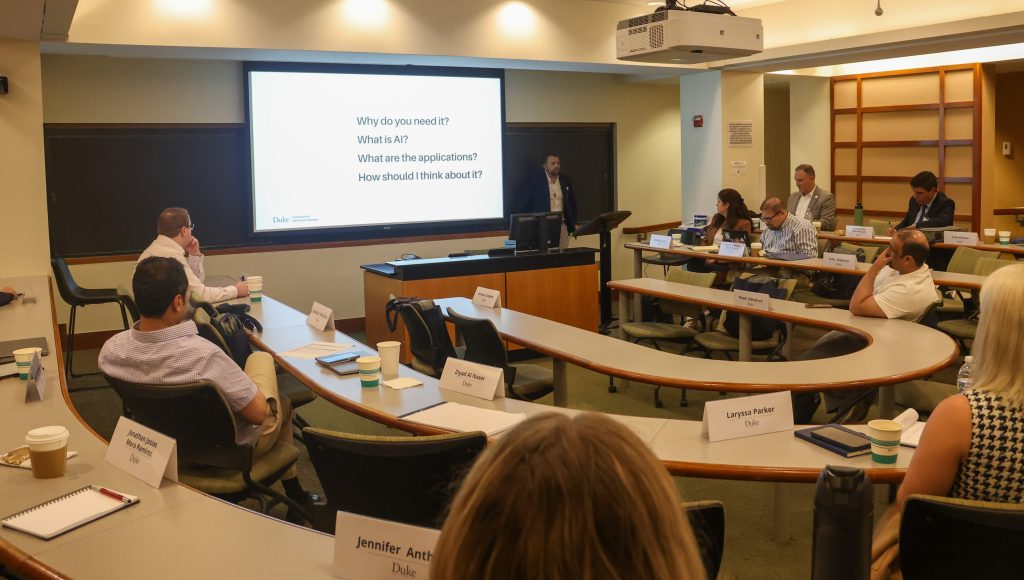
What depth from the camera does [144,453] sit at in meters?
2.26

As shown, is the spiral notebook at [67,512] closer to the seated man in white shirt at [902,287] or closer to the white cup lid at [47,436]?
the white cup lid at [47,436]

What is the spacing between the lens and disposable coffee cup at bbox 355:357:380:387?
3.31 m

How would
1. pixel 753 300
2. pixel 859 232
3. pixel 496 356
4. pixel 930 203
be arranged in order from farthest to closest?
1. pixel 859 232
2. pixel 930 203
3. pixel 753 300
4. pixel 496 356

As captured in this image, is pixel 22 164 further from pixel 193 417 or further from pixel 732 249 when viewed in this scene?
pixel 732 249

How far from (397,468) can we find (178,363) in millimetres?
1169

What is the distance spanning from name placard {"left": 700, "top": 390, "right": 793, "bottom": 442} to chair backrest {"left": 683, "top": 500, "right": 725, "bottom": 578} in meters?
0.78

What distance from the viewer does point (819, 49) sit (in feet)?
27.3

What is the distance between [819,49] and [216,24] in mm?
5318

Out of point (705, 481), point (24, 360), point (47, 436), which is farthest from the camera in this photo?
point (705, 481)

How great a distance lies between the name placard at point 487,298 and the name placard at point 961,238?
404 cm

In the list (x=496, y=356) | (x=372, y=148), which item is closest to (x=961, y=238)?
(x=496, y=356)

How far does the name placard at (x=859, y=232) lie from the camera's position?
320 inches

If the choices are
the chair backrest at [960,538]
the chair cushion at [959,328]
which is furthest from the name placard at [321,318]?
the chair cushion at [959,328]

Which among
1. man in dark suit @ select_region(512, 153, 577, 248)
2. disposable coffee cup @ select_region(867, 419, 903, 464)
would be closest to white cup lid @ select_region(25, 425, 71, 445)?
disposable coffee cup @ select_region(867, 419, 903, 464)
